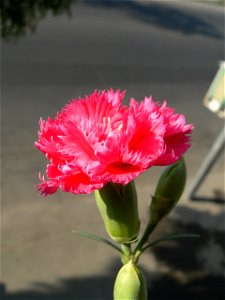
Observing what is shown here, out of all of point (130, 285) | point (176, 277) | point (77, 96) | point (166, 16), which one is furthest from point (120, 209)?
point (166, 16)

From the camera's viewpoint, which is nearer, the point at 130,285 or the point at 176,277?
the point at 130,285

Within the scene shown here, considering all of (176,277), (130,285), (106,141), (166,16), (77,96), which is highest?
(106,141)

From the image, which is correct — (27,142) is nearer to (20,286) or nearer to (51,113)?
(51,113)

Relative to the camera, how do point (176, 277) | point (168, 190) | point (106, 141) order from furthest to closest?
point (176, 277) < point (168, 190) < point (106, 141)

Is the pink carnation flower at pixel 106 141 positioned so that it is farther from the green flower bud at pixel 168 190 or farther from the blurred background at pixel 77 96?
the blurred background at pixel 77 96

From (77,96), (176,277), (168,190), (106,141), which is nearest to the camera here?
(106,141)

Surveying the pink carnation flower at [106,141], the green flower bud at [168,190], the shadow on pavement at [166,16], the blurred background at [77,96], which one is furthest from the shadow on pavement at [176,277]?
the shadow on pavement at [166,16]

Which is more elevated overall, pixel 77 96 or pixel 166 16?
pixel 166 16

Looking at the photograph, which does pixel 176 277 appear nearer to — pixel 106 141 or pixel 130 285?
pixel 130 285
